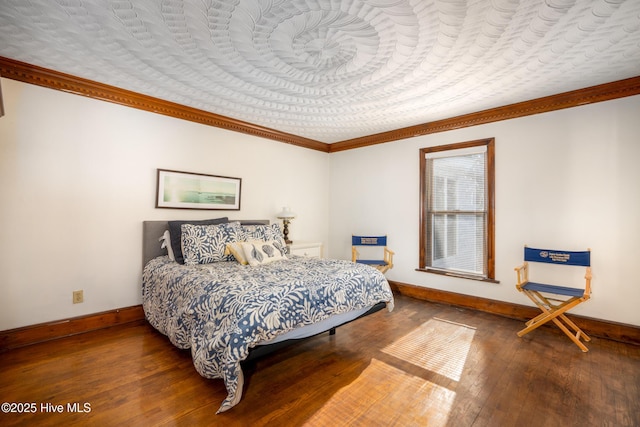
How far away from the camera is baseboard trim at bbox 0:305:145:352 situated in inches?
102

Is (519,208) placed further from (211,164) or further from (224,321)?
(211,164)

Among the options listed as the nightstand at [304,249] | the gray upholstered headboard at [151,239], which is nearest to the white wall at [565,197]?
the nightstand at [304,249]

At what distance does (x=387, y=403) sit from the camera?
6.24 feet

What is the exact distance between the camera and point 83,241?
2963 mm

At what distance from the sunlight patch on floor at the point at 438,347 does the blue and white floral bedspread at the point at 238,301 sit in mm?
427

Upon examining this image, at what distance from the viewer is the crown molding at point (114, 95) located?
2602 millimetres

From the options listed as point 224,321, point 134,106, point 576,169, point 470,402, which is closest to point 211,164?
point 134,106

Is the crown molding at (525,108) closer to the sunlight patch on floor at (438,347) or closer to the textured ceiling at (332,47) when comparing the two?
the textured ceiling at (332,47)

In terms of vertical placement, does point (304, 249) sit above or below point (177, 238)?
below

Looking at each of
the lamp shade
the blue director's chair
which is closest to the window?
the blue director's chair

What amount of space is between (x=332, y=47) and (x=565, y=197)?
9.74ft

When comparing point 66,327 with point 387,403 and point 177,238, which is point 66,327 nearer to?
point 177,238

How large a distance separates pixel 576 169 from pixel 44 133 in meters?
5.38

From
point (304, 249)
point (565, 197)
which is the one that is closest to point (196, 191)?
point (304, 249)
